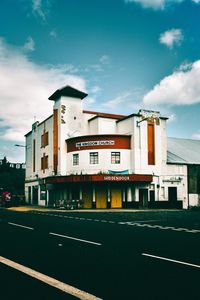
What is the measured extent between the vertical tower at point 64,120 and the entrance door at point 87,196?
13.4ft

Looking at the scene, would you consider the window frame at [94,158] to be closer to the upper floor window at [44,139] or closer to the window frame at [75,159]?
the window frame at [75,159]

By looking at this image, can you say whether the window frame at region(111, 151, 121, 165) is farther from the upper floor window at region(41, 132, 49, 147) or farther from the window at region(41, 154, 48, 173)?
the window at region(41, 154, 48, 173)

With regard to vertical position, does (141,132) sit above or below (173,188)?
above

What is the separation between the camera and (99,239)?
1095cm

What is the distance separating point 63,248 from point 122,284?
151 inches

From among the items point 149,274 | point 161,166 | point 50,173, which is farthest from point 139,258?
point 50,173

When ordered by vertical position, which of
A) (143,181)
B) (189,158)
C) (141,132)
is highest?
(141,132)

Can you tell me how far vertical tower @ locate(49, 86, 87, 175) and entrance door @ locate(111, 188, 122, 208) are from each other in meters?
7.09

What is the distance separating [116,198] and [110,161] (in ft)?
14.4

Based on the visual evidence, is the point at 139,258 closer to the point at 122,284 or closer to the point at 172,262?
the point at 172,262

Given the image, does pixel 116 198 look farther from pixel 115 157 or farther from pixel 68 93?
pixel 68 93

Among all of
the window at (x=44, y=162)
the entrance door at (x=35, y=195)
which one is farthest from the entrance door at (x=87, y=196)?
the entrance door at (x=35, y=195)

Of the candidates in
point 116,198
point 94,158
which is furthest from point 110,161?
point 116,198

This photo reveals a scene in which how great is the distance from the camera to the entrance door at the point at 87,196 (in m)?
39.3
